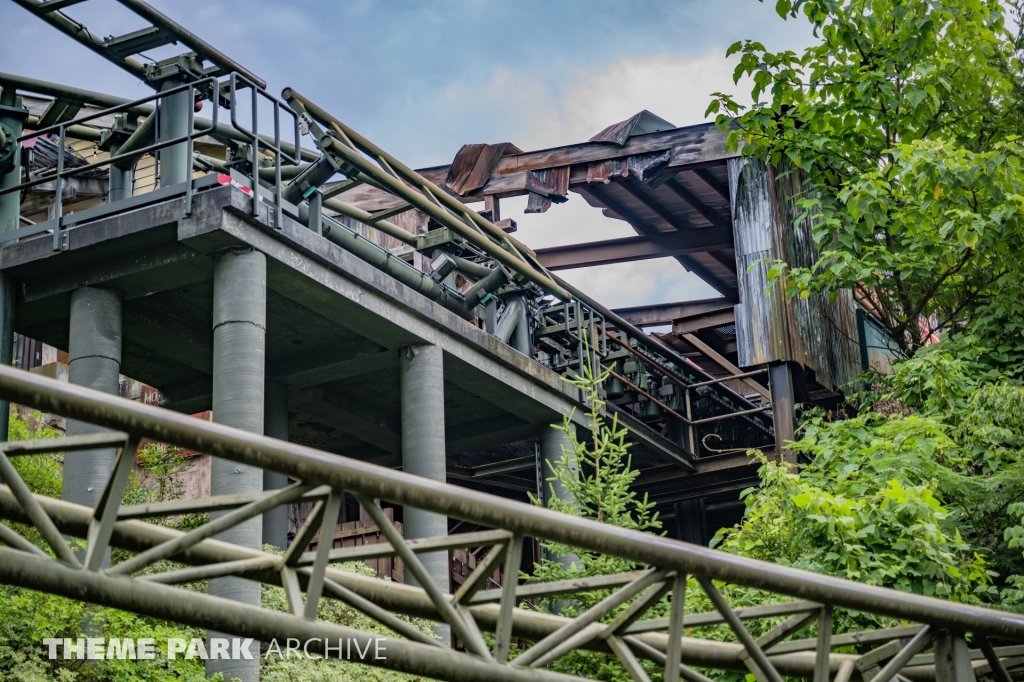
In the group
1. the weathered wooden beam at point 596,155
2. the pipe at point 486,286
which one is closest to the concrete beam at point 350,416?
the pipe at point 486,286

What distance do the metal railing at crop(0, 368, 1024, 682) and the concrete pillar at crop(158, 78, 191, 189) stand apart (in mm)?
6733

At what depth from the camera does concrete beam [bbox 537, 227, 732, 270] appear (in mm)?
19969

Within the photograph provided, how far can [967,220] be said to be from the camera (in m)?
11.6

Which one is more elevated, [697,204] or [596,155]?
[596,155]

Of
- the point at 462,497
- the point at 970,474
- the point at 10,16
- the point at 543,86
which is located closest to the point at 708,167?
the point at 970,474

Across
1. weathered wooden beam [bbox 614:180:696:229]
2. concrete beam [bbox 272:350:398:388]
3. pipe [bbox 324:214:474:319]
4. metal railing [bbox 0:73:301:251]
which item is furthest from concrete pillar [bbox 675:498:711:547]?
metal railing [bbox 0:73:301:251]

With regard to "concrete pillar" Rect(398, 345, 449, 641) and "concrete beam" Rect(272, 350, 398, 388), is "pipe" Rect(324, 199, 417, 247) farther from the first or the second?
"concrete pillar" Rect(398, 345, 449, 641)

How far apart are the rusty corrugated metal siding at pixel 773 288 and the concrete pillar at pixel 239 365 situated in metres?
7.55

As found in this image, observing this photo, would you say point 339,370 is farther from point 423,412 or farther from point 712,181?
point 712,181

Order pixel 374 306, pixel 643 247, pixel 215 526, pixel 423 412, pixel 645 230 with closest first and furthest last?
pixel 215 526 < pixel 374 306 < pixel 423 412 < pixel 645 230 < pixel 643 247

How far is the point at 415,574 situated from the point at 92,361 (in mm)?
7126

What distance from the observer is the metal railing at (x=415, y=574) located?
4570 millimetres

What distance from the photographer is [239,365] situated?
10.7m

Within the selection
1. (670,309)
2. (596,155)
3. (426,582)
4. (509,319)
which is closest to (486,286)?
(509,319)
